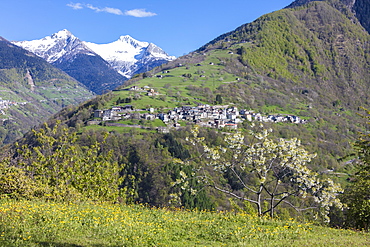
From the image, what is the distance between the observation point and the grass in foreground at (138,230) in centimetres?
1277

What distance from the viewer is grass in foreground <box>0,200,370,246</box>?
1277 cm

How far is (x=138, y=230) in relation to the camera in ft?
46.3

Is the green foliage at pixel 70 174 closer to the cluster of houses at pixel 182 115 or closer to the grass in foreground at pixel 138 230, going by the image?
the grass in foreground at pixel 138 230

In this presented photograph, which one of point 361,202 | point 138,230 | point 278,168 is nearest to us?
point 138,230

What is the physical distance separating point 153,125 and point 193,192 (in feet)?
454

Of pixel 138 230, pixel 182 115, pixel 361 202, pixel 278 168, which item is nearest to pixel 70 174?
pixel 138 230

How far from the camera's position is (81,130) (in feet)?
484

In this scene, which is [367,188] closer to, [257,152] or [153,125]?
[257,152]

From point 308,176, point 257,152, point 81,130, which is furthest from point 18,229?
point 81,130

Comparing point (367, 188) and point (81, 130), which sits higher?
point (81, 130)

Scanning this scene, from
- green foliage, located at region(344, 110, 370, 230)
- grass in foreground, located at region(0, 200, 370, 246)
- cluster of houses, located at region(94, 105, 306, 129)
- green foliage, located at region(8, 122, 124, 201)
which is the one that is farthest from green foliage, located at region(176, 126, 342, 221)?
cluster of houses, located at region(94, 105, 306, 129)

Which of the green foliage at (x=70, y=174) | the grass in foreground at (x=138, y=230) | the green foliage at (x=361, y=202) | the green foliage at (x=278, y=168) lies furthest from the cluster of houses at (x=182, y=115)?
the grass in foreground at (x=138, y=230)

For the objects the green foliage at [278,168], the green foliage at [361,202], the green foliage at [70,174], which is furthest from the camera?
the green foliage at [70,174]

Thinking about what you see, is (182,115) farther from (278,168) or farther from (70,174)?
(278,168)
